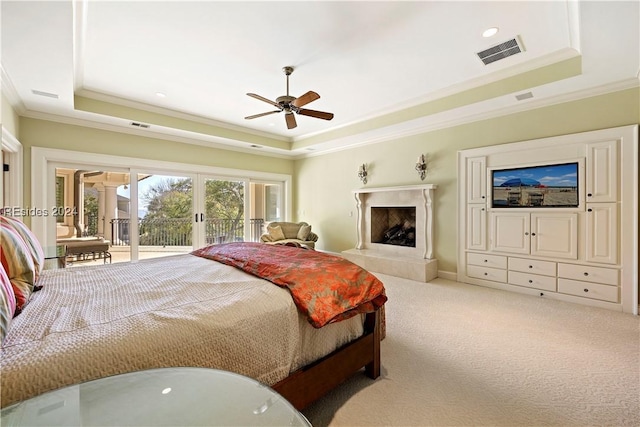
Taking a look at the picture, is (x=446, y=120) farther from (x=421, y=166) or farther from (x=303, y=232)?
(x=303, y=232)

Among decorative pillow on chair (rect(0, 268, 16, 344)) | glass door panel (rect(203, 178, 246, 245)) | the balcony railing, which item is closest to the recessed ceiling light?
decorative pillow on chair (rect(0, 268, 16, 344))

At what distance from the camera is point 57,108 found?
3576 millimetres

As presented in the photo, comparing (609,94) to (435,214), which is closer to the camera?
(609,94)

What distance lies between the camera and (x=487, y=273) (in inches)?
155

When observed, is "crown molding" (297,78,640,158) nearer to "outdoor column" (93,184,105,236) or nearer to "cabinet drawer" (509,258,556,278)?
"cabinet drawer" (509,258,556,278)

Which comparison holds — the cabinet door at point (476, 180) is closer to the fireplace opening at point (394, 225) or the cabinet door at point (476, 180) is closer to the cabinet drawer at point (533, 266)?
the cabinet drawer at point (533, 266)

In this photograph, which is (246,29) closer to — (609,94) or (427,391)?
(427,391)

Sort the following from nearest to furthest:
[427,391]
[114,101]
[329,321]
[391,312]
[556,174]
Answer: [329,321], [427,391], [391,312], [556,174], [114,101]

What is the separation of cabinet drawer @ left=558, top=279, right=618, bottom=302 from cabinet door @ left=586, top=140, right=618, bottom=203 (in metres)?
1.00

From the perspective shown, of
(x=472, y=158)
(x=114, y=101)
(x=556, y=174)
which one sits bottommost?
(x=556, y=174)

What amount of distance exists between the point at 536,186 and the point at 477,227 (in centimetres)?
90

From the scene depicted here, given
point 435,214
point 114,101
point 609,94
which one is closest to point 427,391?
point 435,214

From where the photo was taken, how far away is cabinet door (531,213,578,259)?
3.29 metres

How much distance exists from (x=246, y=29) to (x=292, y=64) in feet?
2.30
